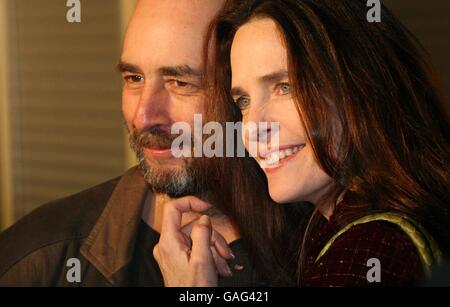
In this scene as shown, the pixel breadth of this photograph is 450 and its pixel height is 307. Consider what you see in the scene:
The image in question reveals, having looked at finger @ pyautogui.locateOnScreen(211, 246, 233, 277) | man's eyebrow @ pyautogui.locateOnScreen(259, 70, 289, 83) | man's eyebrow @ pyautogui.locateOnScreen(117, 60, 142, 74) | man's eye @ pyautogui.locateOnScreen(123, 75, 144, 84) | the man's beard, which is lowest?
finger @ pyautogui.locateOnScreen(211, 246, 233, 277)

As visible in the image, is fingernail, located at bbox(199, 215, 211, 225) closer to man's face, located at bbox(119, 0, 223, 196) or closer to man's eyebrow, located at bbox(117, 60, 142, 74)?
man's face, located at bbox(119, 0, 223, 196)

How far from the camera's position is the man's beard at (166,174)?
128 cm

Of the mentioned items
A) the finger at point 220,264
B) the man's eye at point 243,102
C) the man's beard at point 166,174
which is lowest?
the finger at point 220,264

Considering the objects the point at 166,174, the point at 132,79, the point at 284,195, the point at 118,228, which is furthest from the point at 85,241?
the point at 284,195

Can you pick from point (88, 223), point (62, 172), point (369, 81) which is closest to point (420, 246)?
point (369, 81)

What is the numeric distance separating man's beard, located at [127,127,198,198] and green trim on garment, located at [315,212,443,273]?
43cm

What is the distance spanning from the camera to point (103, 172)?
1377mm

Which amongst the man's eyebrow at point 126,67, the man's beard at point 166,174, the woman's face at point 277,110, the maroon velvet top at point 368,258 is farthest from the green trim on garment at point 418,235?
the man's eyebrow at point 126,67

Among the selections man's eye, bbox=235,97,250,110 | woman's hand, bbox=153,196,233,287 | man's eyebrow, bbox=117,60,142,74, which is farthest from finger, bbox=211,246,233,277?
man's eyebrow, bbox=117,60,142,74

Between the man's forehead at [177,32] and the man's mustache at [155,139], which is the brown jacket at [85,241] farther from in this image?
the man's forehead at [177,32]

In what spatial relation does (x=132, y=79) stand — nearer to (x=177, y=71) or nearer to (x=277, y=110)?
(x=177, y=71)

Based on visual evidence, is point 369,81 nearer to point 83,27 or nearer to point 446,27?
point 446,27

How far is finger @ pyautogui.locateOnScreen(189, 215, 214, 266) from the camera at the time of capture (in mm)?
1148

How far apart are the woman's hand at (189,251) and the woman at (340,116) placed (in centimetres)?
14
